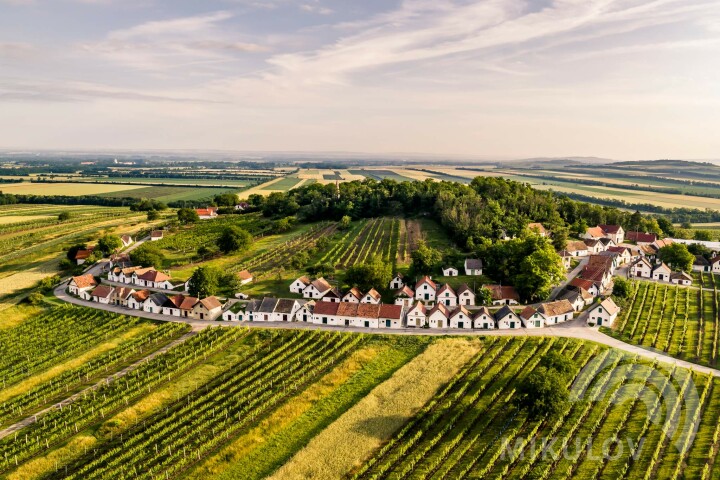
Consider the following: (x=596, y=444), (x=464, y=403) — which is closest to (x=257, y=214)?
(x=464, y=403)

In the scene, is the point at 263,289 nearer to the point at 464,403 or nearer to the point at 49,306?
the point at 49,306

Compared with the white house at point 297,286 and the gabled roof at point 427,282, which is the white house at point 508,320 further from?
the white house at point 297,286

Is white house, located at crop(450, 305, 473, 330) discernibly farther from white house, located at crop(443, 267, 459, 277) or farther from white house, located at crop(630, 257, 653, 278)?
white house, located at crop(630, 257, 653, 278)

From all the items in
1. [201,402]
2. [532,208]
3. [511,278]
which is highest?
[532,208]

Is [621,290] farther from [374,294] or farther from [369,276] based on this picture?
[369,276]

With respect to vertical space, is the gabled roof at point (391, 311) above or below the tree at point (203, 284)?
below

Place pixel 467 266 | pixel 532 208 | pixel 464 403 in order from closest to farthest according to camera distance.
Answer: pixel 464 403
pixel 467 266
pixel 532 208

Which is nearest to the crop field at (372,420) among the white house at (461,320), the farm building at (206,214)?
the white house at (461,320)
